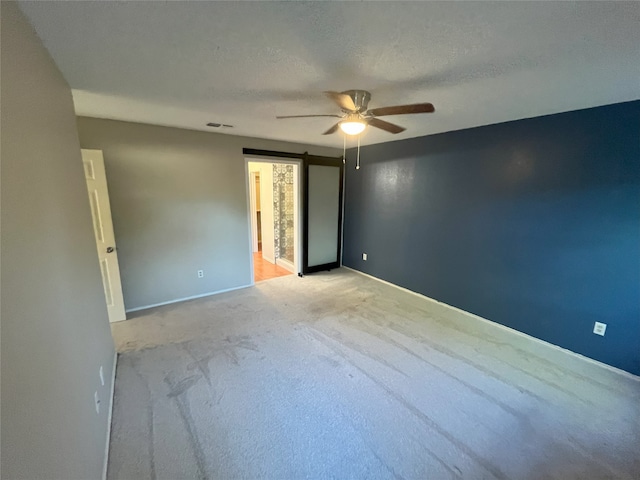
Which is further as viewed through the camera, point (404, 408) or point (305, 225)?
point (305, 225)

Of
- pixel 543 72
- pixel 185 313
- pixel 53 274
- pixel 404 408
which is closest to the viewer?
pixel 53 274

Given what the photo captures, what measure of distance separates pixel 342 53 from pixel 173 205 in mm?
2846

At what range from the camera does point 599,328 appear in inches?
94.5

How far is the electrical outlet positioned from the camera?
2.38 meters

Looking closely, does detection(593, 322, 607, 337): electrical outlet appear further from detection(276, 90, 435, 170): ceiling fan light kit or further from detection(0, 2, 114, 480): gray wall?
detection(0, 2, 114, 480): gray wall

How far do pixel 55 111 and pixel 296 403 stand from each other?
2441 millimetres

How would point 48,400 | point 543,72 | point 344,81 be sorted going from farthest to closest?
point 344,81 < point 543,72 < point 48,400

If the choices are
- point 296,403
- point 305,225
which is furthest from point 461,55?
point 305,225

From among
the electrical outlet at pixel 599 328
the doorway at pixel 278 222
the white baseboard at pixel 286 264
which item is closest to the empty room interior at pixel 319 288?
the electrical outlet at pixel 599 328

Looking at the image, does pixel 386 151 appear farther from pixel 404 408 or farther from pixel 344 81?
pixel 404 408

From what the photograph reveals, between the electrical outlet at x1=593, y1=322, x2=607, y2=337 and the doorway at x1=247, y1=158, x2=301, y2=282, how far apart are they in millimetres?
3812

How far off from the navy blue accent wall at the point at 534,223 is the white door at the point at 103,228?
3533mm

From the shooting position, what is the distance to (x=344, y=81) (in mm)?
1781

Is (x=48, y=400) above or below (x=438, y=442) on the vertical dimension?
above
